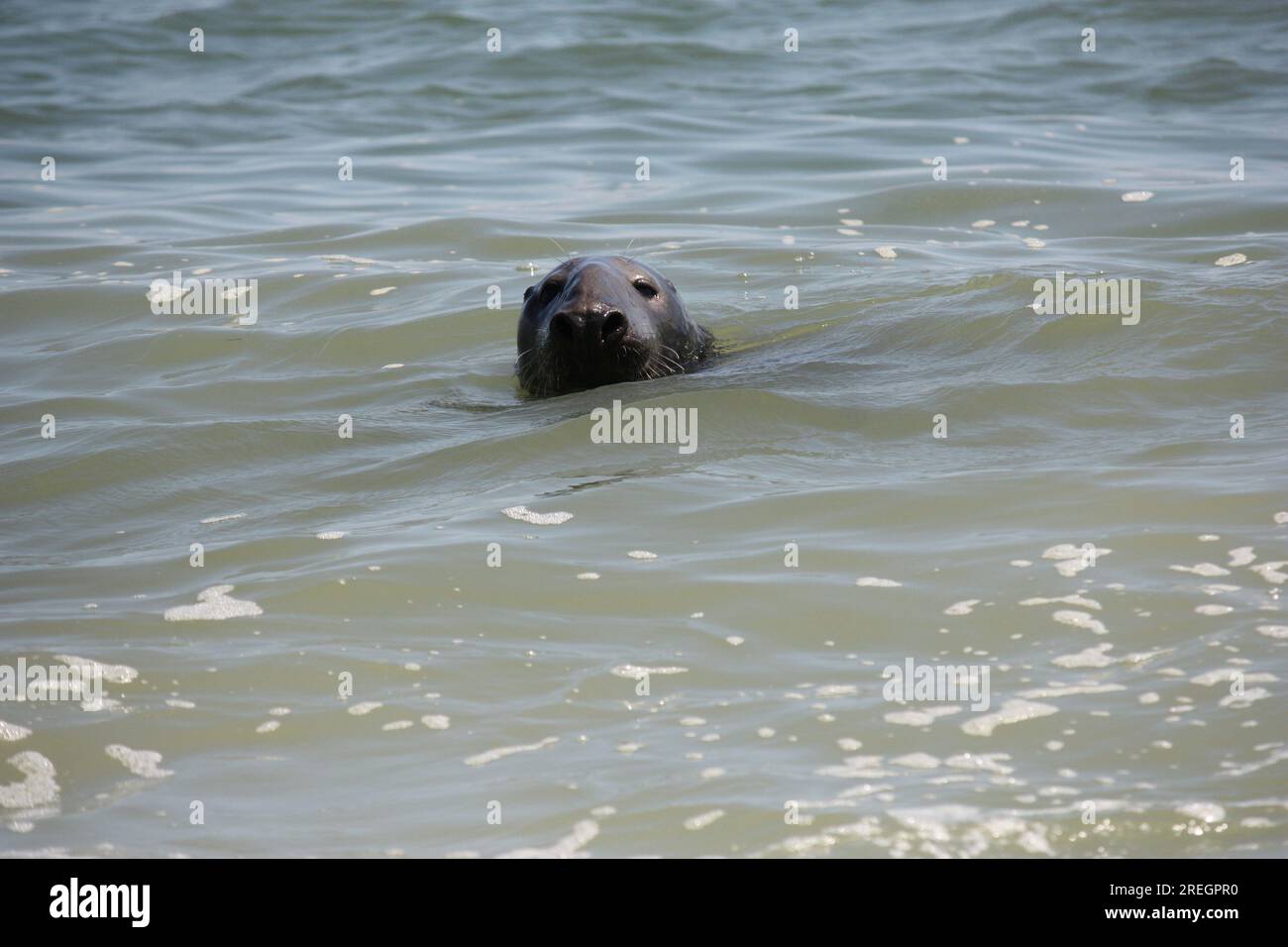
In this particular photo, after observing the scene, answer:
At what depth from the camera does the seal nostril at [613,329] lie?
286 inches

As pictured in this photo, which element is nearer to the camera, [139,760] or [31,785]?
[31,785]

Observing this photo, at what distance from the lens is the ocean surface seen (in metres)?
3.92

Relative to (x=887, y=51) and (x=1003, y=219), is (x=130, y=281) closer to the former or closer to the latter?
(x=1003, y=219)

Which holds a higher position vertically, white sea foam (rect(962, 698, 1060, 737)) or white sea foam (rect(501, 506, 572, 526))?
white sea foam (rect(501, 506, 572, 526))

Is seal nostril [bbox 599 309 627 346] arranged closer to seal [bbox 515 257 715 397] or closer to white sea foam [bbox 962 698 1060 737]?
seal [bbox 515 257 715 397]

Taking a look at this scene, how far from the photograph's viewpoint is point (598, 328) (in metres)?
7.29

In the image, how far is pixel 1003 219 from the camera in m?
12.1

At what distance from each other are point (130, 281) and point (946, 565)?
7512mm

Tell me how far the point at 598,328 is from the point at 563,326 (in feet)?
0.53

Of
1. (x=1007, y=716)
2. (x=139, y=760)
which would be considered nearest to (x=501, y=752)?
(x=139, y=760)

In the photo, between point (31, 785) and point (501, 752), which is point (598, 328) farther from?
point (31, 785)

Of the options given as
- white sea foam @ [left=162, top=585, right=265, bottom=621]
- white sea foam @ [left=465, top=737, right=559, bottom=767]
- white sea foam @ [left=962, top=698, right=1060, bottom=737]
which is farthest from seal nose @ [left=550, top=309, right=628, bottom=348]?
white sea foam @ [left=962, top=698, right=1060, bottom=737]

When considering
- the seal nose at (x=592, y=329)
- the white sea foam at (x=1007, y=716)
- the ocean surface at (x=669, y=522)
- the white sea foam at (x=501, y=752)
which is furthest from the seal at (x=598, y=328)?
the white sea foam at (x=1007, y=716)

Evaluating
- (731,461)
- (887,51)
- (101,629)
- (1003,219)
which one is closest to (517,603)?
(101,629)
